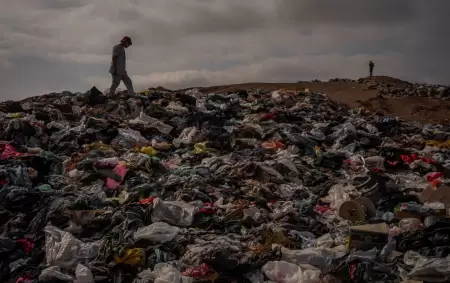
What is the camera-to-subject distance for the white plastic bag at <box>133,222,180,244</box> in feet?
15.6

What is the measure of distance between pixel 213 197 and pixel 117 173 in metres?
1.56

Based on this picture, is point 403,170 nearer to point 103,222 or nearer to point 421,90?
point 103,222

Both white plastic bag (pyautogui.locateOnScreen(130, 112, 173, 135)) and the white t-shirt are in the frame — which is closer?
white plastic bag (pyautogui.locateOnScreen(130, 112, 173, 135))

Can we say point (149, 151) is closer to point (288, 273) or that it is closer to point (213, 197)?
point (213, 197)

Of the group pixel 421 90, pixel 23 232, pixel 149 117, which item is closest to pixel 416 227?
pixel 23 232

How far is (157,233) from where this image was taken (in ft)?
15.7

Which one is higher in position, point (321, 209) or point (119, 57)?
point (119, 57)

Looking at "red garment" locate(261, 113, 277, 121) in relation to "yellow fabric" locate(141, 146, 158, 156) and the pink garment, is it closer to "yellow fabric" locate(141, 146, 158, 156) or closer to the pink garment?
"yellow fabric" locate(141, 146, 158, 156)

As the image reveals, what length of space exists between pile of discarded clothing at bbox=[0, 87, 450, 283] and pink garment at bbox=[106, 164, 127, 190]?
23 millimetres

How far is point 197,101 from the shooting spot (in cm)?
1149

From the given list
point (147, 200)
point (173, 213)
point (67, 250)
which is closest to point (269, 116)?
point (147, 200)

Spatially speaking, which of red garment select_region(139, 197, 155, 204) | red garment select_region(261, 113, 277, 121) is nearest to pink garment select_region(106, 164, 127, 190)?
red garment select_region(139, 197, 155, 204)

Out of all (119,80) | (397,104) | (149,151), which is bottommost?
(149,151)

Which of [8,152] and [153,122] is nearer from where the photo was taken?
[8,152]
